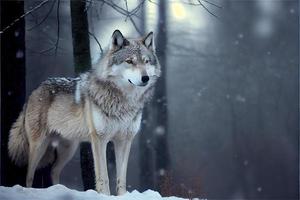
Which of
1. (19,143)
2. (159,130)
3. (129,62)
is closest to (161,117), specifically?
(159,130)

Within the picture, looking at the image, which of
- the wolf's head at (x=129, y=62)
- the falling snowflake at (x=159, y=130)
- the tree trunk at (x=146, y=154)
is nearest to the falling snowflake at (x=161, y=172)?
the tree trunk at (x=146, y=154)

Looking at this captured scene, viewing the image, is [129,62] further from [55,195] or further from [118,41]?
[55,195]

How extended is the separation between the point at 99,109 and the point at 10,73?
111 cm

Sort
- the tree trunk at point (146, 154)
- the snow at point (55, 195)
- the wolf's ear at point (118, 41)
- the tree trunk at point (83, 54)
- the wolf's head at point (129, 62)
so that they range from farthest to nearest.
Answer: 1. the tree trunk at point (146, 154)
2. the tree trunk at point (83, 54)
3. the wolf's ear at point (118, 41)
4. the wolf's head at point (129, 62)
5. the snow at point (55, 195)

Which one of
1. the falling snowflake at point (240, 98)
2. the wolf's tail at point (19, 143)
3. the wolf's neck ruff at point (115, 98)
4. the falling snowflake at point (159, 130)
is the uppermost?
the wolf's neck ruff at point (115, 98)

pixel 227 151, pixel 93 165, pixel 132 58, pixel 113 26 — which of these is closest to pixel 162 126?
pixel 227 151

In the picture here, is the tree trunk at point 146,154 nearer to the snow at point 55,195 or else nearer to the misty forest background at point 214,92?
the misty forest background at point 214,92

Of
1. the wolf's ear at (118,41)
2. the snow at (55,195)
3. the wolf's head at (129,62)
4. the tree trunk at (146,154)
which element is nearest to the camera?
the snow at (55,195)

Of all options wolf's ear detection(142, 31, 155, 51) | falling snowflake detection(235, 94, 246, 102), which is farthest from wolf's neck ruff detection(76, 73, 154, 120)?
falling snowflake detection(235, 94, 246, 102)

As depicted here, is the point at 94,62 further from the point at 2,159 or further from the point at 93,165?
the point at 2,159

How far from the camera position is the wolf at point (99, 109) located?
4087mm

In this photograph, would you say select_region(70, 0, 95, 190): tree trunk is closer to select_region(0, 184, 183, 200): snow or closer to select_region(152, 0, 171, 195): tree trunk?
select_region(0, 184, 183, 200): snow

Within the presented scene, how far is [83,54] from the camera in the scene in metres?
4.56

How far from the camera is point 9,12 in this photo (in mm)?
4820
